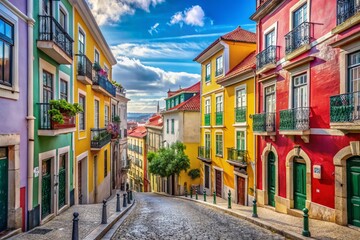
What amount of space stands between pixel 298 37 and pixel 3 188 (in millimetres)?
11598

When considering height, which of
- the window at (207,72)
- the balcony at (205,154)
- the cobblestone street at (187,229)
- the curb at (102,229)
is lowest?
the cobblestone street at (187,229)

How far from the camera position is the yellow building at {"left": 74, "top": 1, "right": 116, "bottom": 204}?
46.8ft

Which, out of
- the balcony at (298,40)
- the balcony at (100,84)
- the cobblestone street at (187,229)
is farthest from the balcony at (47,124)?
the balcony at (298,40)

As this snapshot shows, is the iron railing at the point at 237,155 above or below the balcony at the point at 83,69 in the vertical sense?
below

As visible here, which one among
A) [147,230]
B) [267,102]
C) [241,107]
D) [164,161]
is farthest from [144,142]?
[147,230]

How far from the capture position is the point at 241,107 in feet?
61.2

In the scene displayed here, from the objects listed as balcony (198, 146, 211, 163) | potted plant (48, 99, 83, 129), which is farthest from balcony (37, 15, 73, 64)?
balcony (198, 146, 211, 163)

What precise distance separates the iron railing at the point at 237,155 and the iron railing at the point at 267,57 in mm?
5169

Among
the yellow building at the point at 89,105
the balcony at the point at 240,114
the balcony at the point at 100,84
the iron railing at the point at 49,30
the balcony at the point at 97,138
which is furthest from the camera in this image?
the balcony at the point at 240,114

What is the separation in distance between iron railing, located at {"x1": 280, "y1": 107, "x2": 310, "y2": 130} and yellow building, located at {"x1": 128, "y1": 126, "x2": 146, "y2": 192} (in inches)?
1423

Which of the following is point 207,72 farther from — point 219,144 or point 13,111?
point 13,111

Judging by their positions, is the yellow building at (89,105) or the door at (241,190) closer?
the yellow building at (89,105)

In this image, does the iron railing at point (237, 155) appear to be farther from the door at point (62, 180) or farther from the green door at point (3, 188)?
the green door at point (3, 188)

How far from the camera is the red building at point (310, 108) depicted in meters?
9.56
